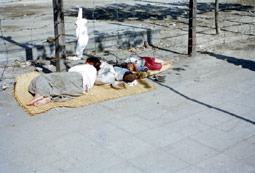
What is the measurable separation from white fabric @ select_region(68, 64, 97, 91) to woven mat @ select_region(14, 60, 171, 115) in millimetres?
161

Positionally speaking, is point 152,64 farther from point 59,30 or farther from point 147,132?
point 147,132

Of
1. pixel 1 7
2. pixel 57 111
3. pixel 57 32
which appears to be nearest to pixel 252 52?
pixel 57 32

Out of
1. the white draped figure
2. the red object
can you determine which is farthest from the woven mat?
the white draped figure

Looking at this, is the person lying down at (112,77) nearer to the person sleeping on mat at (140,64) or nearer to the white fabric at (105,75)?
the white fabric at (105,75)

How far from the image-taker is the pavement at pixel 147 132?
4.41m

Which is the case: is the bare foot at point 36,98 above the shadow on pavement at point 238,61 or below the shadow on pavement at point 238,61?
below

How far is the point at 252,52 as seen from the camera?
9539mm

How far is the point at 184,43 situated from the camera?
10.5 meters

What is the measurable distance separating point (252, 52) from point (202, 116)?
4513 mm

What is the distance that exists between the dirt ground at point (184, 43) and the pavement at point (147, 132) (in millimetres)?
821

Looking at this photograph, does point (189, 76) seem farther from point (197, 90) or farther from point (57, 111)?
point (57, 111)

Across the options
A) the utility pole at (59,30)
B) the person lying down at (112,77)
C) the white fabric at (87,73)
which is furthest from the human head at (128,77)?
the utility pole at (59,30)

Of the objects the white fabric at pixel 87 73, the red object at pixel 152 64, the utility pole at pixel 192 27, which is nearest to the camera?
the white fabric at pixel 87 73

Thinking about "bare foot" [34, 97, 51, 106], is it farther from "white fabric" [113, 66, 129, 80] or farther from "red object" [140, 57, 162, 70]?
"red object" [140, 57, 162, 70]
